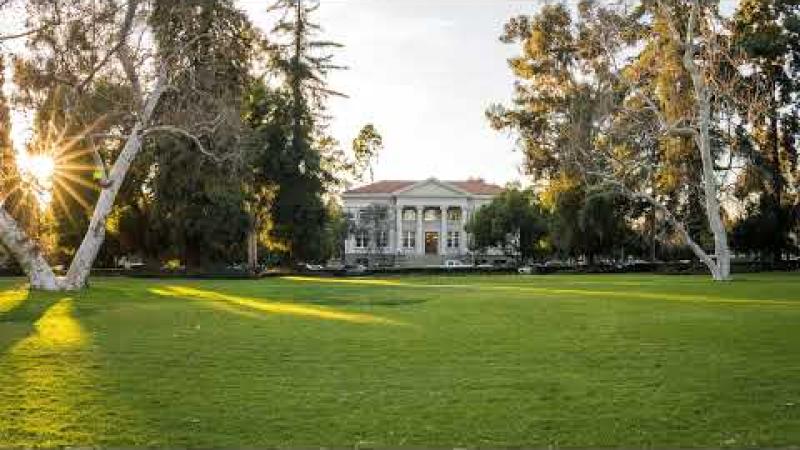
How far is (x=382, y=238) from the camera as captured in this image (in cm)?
11594

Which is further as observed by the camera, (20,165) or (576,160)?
(576,160)

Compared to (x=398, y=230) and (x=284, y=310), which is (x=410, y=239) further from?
(x=284, y=310)

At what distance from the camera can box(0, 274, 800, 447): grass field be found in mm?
7457

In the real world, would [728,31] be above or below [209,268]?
above

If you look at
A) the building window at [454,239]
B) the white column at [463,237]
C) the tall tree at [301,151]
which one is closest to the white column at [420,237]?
the building window at [454,239]

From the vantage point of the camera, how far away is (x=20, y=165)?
32.4m

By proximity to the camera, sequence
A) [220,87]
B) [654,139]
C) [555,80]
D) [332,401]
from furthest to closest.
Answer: [555,80]
[654,139]
[220,87]
[332,401]

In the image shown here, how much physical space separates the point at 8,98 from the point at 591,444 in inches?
1121

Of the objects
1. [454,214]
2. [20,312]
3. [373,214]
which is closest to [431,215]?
[454,214]

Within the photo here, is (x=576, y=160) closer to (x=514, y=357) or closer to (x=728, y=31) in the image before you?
(x=728, y=31)

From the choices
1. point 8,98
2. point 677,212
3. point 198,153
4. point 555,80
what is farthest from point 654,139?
point 8,98

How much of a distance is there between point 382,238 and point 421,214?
8.86 metres

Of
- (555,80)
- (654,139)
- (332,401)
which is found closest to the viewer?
(332,401)

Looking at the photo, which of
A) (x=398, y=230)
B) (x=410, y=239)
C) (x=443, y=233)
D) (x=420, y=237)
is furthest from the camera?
(x=410, y=239)
